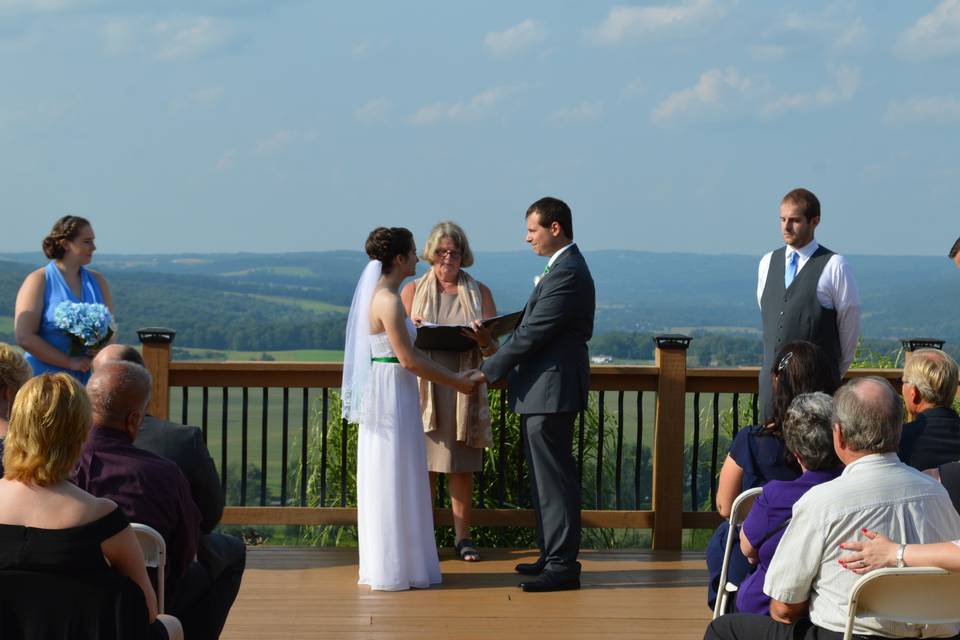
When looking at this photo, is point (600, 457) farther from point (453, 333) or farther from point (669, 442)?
A: point (453, 333)

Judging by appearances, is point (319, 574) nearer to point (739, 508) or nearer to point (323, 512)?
point (323, 512)

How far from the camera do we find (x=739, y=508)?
364 centimetres

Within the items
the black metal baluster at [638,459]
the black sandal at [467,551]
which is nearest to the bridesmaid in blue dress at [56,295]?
the black sandal at [467,551]

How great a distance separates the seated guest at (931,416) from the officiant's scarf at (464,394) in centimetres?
228

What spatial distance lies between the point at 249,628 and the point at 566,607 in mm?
1324

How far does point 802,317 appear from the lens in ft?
18.5

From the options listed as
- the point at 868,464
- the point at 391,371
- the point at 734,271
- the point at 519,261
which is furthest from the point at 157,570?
the point at 734,271

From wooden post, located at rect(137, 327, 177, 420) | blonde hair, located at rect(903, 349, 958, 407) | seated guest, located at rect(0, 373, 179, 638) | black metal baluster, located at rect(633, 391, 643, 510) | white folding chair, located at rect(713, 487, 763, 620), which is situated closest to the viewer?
seated guest, located at rect(0, 373, 179, 638)

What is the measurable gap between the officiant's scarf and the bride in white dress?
0.37 meters

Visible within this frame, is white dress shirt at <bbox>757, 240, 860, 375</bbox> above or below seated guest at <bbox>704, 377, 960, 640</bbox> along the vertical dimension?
above

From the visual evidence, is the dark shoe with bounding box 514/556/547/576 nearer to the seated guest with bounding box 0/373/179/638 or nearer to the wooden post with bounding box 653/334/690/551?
the wooden post with bounding box 653/334/690/551

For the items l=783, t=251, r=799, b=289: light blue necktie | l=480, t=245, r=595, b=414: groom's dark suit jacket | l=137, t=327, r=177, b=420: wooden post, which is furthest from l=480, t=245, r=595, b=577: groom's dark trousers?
l=137, t=327, r=177, b=420: wooden post

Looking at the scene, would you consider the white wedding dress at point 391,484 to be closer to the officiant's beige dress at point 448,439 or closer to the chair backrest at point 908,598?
the officiant's beige dress at point 448,439

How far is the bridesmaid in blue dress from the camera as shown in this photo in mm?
5727
